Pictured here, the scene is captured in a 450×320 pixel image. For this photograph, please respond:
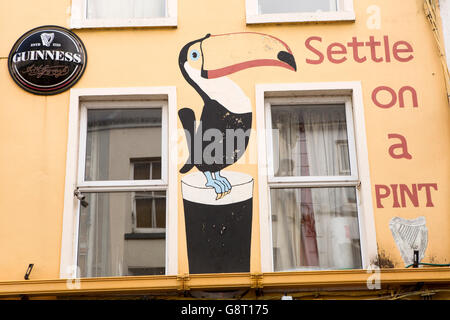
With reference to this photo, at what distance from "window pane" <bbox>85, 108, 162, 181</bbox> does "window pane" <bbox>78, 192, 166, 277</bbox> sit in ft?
0.95

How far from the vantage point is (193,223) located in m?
5.91

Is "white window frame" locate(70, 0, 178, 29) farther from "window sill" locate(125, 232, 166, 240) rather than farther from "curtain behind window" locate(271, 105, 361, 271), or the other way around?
"window sill" locate(125, 232, 166, 240)

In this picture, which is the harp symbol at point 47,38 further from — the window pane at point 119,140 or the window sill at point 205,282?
A: the window sill at point 205,282

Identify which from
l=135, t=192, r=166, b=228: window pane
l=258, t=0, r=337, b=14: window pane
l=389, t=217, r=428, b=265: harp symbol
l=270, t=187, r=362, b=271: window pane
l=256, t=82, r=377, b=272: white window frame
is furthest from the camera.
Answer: l=258, t=0, r=337, b=14: window pane

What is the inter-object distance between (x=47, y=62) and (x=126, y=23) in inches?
36.6

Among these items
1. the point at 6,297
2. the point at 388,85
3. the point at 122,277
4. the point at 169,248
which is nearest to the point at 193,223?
the point at 169,248

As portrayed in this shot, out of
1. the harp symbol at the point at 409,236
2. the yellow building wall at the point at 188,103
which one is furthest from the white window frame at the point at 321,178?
the harp symbol at the point at 409,236

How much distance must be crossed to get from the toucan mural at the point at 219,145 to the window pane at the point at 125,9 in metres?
0.72

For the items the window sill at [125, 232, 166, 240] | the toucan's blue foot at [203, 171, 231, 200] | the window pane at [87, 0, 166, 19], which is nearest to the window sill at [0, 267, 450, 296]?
the window sill at [125, 232, 166, 240]

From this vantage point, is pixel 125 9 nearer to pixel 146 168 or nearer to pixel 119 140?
pixel 119 140

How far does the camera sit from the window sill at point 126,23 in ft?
21.5

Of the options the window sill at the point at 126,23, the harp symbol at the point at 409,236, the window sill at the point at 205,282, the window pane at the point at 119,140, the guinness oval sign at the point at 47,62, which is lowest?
the window sill at the point at 205,282

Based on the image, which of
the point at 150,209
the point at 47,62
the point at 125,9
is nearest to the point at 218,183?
the point at 150,209

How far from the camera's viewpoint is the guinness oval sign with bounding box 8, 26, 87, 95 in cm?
636
